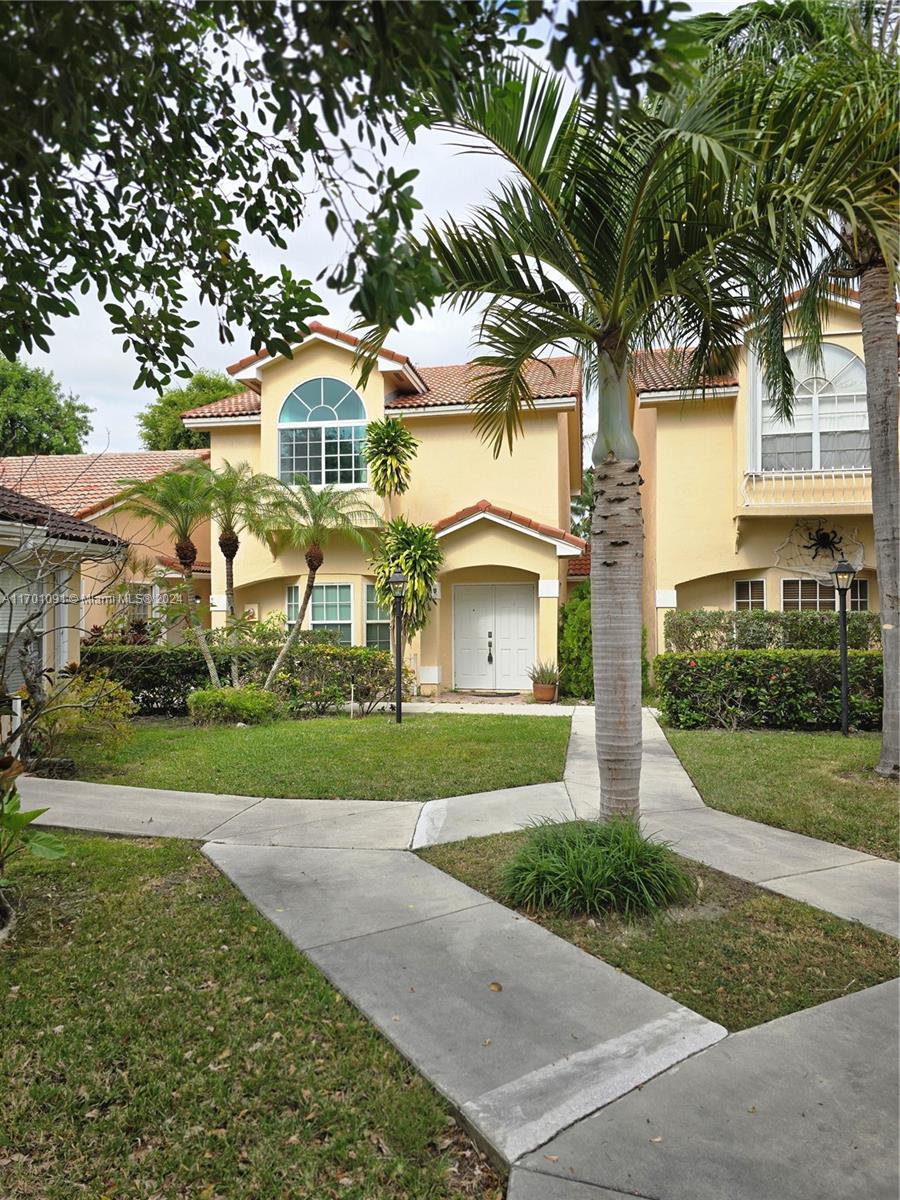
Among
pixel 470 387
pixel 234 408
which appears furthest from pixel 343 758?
pixel 234 408

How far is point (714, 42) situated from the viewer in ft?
27.6

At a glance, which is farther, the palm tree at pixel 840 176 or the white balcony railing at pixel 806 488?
the white balcony railing at pixel 806 488

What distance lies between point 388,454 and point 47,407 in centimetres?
2452

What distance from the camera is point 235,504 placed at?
1544cm

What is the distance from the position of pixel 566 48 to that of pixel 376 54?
1.73 feet

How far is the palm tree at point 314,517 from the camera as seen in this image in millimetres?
15445

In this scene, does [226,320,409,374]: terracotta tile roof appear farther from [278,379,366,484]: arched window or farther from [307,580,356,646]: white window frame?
[307,580,356,646]: white window frame

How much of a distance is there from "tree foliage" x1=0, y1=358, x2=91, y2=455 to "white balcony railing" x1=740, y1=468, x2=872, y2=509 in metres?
26.7

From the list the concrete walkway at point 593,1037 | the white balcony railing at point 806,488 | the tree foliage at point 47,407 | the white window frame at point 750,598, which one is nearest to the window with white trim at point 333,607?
the white window frame at point 750,598

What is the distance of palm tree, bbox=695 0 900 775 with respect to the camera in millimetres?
4297

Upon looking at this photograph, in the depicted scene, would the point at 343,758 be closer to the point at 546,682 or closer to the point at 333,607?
the point at 546,682

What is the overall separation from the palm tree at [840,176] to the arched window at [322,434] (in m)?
9.31

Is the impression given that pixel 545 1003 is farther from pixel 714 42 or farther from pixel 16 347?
pixel 714 42

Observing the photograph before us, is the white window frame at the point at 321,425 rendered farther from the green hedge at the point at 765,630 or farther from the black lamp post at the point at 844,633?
the black lamp post at the point at 844,633
